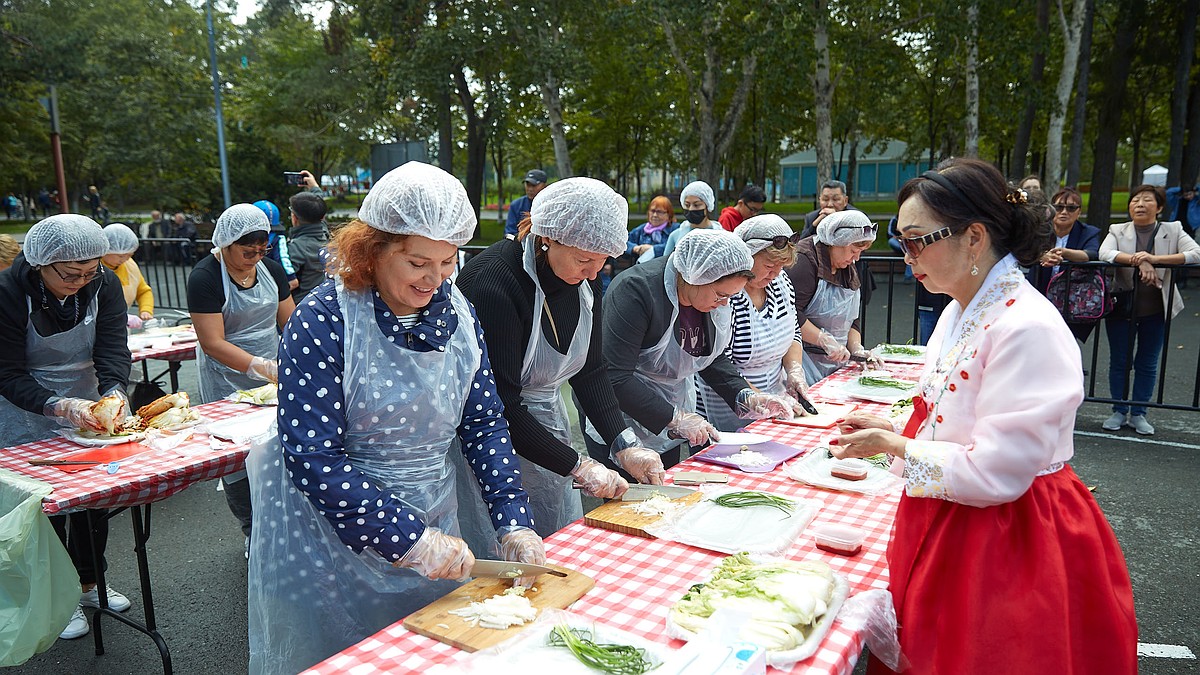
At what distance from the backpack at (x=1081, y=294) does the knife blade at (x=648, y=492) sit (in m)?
4.60

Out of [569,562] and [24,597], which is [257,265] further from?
[569,562]

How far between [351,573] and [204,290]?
102 inches

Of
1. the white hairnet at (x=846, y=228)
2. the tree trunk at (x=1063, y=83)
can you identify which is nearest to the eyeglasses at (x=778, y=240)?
the white hairnet at (x=846, y=228)

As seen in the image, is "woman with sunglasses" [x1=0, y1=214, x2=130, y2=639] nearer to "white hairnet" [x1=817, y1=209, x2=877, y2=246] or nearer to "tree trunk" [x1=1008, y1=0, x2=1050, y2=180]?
"white hairnet" [x1=817, y1=209, x2=877, y2=246]

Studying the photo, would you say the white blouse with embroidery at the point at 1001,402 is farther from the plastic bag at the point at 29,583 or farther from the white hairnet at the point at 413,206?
the plastic bag at the point at 29,583

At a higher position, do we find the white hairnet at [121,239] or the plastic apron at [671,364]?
the white hairnet at [121,239]

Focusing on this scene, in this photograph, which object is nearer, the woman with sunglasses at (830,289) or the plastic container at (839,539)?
the plastic container at (839,539)

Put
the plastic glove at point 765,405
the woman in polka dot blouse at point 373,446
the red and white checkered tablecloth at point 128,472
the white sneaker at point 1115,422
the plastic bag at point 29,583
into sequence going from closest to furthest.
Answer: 1. the woman in polka dot blouse at point 373,446
2. the plastic bag at point 29,583
3. the red and white checkered tablecloth at point 128,472
4. the plastic glove at point 765,405
5. the white sneaker at point 1115,422

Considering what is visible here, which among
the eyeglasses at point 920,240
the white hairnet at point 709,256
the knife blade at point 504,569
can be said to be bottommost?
the knife blade at point 504,569

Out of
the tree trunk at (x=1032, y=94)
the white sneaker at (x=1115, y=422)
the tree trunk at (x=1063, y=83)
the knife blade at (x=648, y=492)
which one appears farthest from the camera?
the tree trunk at (x=1032, y=94)

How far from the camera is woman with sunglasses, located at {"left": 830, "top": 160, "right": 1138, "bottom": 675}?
1.55 metres

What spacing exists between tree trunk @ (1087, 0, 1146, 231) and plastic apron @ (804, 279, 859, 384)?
41.7 feet

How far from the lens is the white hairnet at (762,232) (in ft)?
12.1

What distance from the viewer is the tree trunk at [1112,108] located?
578 inches
